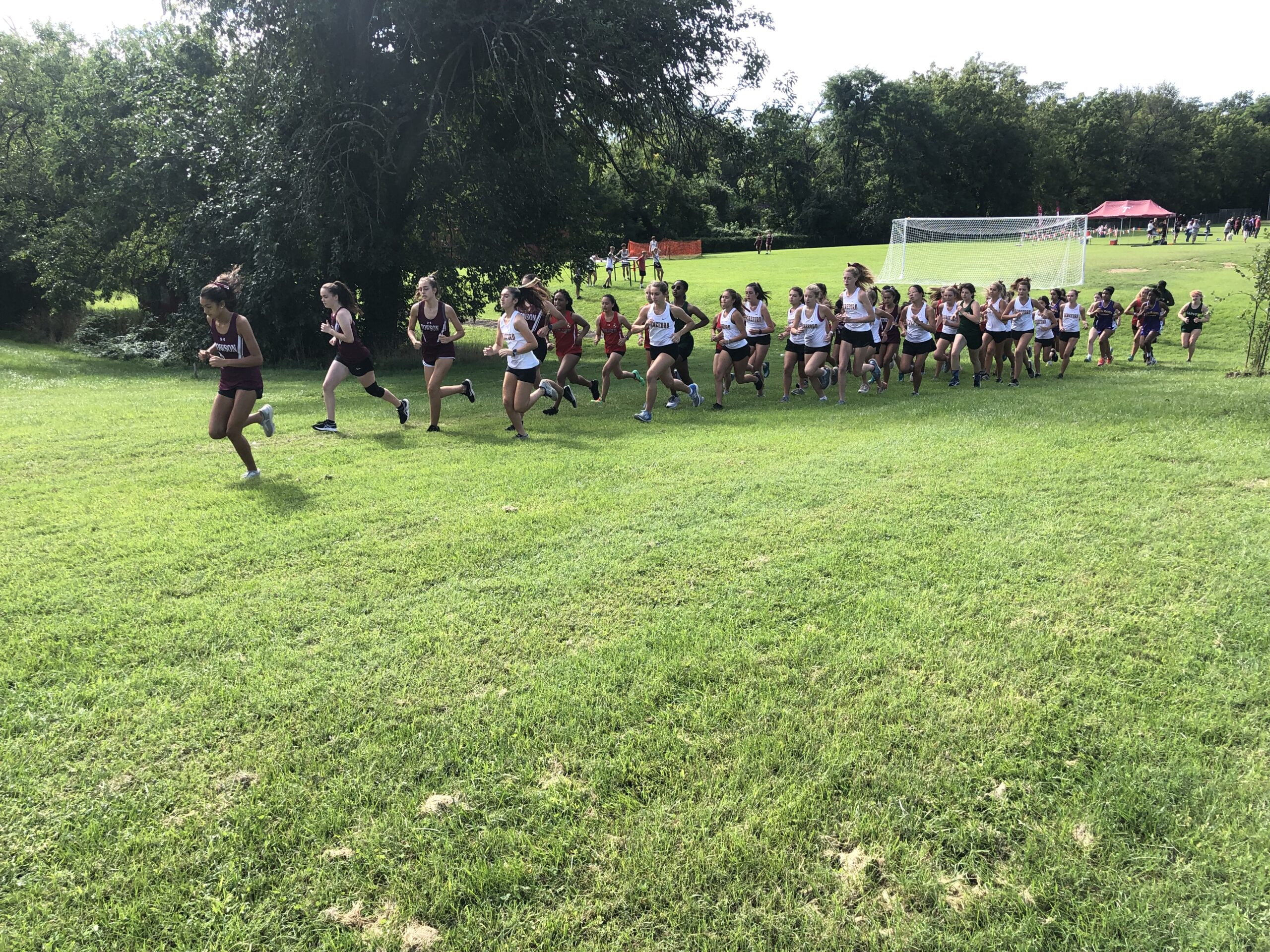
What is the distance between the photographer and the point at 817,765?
3371mm

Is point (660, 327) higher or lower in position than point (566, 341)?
higher

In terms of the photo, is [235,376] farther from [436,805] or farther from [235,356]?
[436,805]

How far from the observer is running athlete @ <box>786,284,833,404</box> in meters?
11.7

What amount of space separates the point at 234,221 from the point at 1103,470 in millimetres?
18958

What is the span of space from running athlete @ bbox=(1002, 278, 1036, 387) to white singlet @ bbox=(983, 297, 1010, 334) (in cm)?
14

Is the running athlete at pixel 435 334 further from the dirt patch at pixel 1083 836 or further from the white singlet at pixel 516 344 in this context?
the dirt patch at pixel 1083 836

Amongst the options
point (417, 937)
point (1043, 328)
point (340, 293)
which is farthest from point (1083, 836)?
point (1043, 328)

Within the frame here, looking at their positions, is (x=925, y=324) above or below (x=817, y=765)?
above

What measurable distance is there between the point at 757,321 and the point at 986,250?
24900 millimetres

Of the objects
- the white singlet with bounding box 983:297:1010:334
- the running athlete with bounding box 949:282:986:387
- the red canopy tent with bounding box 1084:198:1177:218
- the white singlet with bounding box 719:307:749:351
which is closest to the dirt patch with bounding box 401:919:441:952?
the white singlet with bounding box 719:307:749:351

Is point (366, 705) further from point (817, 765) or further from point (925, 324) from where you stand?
point (925, 324)

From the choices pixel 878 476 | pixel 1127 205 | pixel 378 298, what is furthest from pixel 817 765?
pixel 1127 205

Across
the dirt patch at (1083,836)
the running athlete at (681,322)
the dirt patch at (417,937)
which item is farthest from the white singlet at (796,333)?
the dirt patch at (417,937)

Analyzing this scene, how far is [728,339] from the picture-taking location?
12016 millimetres
